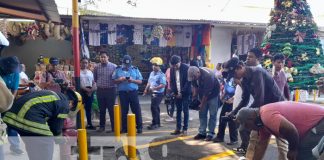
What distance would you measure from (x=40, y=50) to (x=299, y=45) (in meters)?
10.2

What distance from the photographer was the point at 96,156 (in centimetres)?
563

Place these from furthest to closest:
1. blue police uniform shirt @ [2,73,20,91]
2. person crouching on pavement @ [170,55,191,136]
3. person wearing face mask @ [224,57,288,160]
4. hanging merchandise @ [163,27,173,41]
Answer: hanging merchandise @ [163,27,173,41]
person crouching on pavement @ [170,55,191,136]
blue police uniform shirt @ [2,73,20,91]
person wearing face mask @ [224,57,288,160]

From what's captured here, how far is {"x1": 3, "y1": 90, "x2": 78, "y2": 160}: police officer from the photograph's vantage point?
338cm

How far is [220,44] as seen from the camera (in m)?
14.8

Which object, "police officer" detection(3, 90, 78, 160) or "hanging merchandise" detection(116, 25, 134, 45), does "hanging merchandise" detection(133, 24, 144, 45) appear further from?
"police officer" detection(3, 90, 78, 160)

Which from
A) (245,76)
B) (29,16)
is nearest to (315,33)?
(245,76)

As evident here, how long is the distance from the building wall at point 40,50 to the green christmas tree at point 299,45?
29.0 feet

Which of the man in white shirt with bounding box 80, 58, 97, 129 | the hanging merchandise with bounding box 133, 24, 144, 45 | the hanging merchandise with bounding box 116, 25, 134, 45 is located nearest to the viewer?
the man in white shirt with bounding box 80, 58, 97, 129

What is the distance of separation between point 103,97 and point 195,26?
741 centimetres

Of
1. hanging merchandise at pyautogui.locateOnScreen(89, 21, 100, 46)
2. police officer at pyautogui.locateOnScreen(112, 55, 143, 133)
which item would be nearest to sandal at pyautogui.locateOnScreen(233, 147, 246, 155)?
police officer at pyautogui.locateOnScreen(112, 55, 143, 133)

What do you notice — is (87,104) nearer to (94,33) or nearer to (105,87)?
(105,87)

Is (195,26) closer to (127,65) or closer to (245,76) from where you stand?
(127,65)

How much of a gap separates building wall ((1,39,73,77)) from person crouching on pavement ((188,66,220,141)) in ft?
28.3

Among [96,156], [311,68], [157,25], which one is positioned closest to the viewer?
[96,156]
